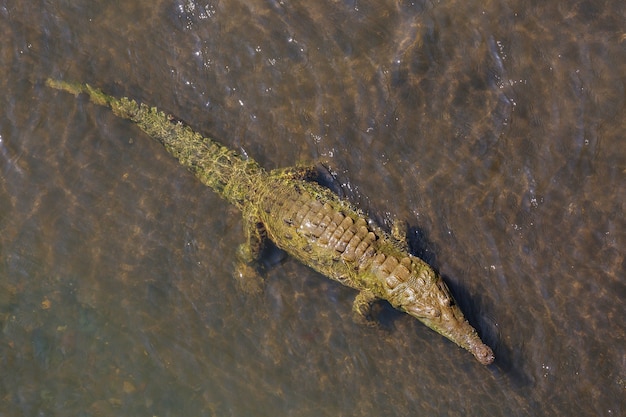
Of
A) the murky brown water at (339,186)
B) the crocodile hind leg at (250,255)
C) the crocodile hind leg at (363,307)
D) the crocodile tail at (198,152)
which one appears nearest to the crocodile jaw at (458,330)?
the murky brown water at (339,186)

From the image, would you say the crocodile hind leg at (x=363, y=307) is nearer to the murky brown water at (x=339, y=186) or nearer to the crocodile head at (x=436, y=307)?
the murky brown water at (x=339, y=186)

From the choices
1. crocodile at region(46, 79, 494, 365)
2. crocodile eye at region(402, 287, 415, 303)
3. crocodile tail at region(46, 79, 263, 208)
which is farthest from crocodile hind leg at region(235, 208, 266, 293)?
crocodile eye at region(402, 287, 415, 303)

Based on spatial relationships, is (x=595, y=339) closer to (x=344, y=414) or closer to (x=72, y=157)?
(x=344, y=414)

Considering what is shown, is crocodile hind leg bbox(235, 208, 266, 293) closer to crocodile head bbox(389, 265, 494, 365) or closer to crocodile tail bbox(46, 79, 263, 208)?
crocodile tail bbox(46, 79, 263, 208)

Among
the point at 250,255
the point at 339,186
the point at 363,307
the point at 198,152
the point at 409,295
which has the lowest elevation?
the point at 250,255

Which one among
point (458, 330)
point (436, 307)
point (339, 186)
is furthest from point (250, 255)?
point (458, 330)

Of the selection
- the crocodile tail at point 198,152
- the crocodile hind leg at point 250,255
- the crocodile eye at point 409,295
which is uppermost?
the crocodile eye at point 409,295

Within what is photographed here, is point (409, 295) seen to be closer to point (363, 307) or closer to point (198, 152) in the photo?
point (363, 307)
